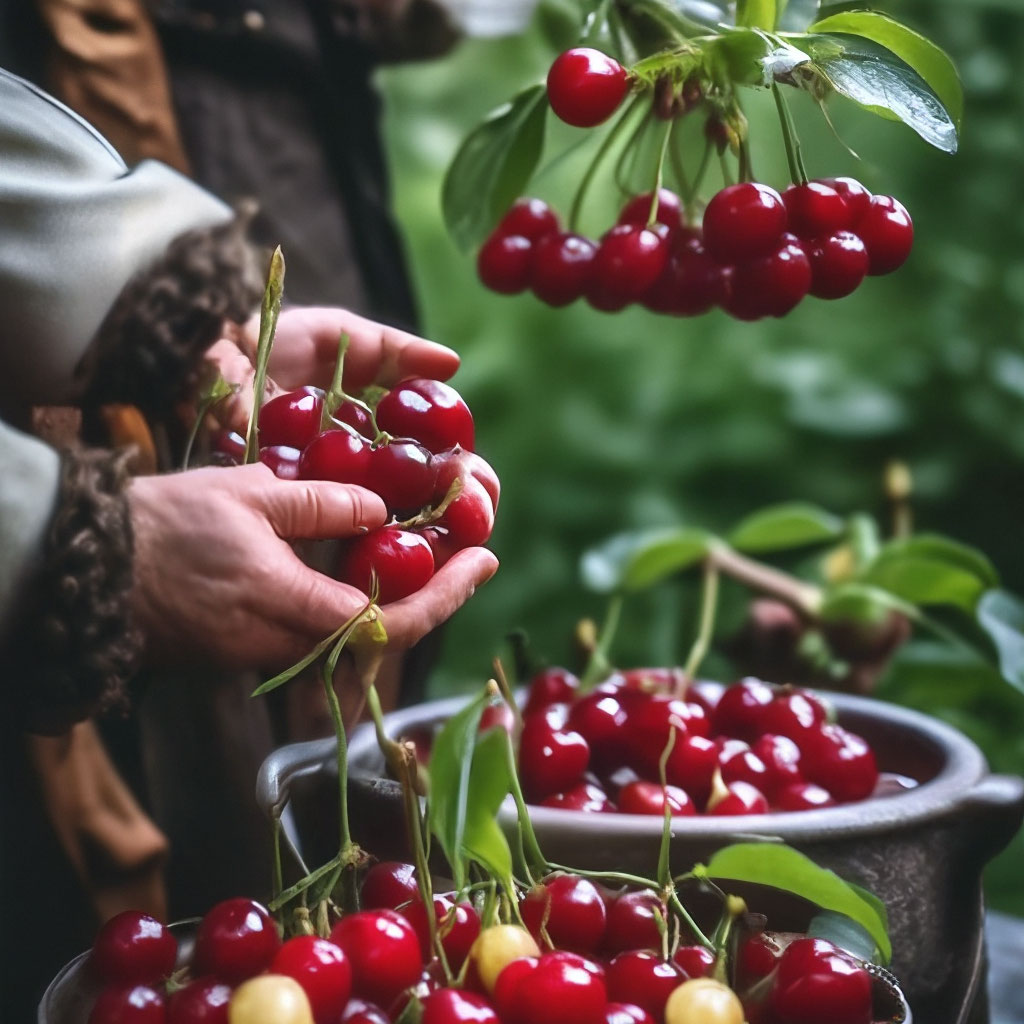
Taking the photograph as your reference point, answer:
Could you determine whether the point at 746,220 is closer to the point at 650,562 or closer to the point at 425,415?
the point at 425,415

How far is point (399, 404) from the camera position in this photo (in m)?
0.34

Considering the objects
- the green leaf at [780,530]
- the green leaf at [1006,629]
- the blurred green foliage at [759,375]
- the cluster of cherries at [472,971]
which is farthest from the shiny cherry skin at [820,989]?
the blurred green foliage at [759,375]

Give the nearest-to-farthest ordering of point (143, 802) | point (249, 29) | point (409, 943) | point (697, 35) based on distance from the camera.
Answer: point (409, 943) → point (697, 35) → point (143, 802) → point (249, 29)

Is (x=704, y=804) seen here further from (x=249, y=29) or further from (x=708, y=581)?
(x=249, y=29)

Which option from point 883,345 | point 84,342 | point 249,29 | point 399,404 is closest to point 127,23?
point 249,29

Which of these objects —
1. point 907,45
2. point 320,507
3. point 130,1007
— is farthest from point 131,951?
point 907,45

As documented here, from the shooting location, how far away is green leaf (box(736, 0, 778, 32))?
390mm

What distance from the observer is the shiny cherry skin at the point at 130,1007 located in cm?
30

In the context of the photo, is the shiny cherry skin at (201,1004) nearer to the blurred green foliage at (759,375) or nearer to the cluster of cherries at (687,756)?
the cluster of cherries at (687,756)

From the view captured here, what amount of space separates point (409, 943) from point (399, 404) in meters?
0.14

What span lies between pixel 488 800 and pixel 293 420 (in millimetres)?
116

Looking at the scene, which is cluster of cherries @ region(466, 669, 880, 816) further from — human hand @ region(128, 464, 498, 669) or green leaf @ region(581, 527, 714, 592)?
green leaf @ region(581, 527, 714, 592)

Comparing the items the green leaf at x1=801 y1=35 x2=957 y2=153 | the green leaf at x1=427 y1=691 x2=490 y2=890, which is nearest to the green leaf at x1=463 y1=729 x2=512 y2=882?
the green leaf at x1=427 y1=691 x2=490 y2=890

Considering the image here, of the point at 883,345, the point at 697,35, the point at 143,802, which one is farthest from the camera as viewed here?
the point at 883,345
